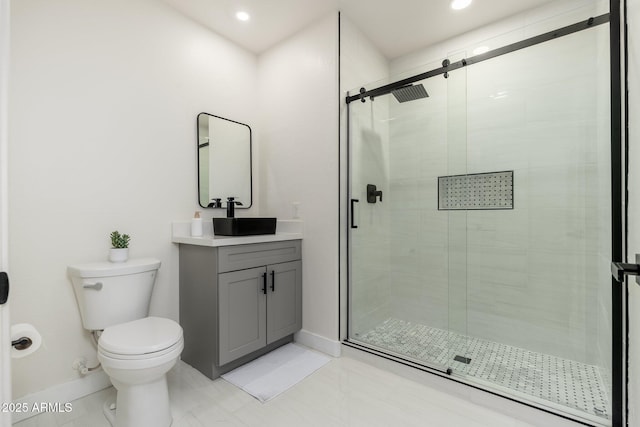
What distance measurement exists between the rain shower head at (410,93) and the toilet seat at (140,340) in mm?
2173

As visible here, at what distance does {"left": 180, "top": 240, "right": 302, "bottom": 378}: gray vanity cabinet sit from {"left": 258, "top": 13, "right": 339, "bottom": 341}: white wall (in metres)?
0.24

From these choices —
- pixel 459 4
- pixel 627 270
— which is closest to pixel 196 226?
pixel 627 270

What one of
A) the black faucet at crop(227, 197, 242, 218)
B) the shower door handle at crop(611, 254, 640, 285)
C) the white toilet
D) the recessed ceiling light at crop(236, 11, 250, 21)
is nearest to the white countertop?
the black faucet at crop(227, 197, 242, 218)

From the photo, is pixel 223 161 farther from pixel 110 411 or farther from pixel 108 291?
pixel 110 411

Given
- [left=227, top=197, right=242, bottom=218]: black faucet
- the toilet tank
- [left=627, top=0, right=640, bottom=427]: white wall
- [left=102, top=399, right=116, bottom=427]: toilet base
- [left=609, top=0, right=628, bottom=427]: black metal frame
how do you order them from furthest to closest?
1. [left=227, top=197, right=242, bottom=218]: black faucet
2. the toilet tank
3. [left=102, top=399, right=116, bottom=427]: toilet base
4. [left=609, top=0, right=628, bottom=427]: black metal frame
5. [left=627, top=0, right=640, bottom=427]: white wall

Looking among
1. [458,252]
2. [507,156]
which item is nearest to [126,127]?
[458,252]

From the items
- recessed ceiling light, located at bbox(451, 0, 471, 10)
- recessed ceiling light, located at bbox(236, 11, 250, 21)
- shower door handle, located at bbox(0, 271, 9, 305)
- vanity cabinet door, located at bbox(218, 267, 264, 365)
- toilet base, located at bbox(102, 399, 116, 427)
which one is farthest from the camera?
recessed ceiling light, located at bbox(236, 11, 250, 21)

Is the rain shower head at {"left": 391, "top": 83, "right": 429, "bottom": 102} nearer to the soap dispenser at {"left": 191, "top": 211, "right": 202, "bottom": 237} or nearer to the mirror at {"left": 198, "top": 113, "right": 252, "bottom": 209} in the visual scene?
the mirror at {"left": 198, "top": 113, "right": 252, "bottom": 209}

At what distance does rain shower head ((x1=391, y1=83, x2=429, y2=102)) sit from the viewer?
2203 mm

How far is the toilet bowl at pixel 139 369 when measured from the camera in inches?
51.6

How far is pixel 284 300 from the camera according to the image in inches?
88.5

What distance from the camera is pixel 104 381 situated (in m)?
1.78

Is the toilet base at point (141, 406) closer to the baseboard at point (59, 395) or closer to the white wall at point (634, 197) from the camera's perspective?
the baseboard at point (59, 395)

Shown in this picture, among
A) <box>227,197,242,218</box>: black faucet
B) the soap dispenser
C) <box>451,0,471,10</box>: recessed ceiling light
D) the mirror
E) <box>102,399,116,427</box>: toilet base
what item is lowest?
A: <box>102,399,116,427</box>: toilet base
